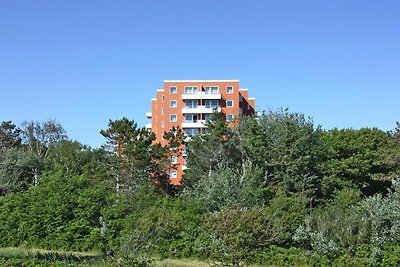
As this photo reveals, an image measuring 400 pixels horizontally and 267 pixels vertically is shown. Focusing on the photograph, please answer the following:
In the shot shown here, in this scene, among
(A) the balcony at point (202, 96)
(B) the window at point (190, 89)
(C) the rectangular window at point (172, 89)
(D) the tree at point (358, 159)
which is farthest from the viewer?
(B) the window at point (190, 89)

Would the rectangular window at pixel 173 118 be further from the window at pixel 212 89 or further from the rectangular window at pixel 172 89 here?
the window at pixel 212 89

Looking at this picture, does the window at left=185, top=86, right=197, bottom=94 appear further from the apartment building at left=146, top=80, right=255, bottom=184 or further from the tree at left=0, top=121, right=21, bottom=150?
the tree at left=0, top=121, right=21, bottom=150

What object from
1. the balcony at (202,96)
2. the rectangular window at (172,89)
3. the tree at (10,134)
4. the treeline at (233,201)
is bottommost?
the treeline at (233,201)

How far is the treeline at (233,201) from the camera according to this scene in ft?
62.9

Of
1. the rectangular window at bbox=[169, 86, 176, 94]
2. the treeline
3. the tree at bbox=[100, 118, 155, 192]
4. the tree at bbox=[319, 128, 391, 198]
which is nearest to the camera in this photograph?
the treeline

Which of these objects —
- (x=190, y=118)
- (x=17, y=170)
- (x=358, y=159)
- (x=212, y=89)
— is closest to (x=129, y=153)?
(x=17, y=170)

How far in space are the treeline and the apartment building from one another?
2023cm

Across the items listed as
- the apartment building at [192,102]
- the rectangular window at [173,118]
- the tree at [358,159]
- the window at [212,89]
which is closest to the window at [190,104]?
the apartment building at [192,102]

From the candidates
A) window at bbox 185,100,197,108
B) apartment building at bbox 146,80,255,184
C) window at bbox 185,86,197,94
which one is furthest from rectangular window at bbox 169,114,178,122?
window at bbox 185,86,197,94

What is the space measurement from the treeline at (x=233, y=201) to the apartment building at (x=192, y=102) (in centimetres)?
2023

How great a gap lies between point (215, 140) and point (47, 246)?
50.2 feet

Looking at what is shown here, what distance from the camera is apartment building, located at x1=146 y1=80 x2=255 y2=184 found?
6225 cm

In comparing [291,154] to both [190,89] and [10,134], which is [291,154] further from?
[10,134]

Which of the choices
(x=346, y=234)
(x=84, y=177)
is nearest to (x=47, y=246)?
(x=84, y=177)
